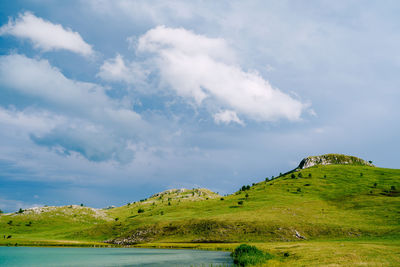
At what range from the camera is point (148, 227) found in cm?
12069

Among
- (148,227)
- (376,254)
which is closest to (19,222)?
(148,227)

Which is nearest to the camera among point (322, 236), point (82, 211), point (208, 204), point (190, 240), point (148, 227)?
point (322, 236)

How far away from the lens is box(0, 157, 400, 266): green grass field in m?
90.9

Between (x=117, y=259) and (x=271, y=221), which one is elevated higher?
(x=271, y=221)

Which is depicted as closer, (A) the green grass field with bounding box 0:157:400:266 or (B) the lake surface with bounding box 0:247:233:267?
(B) the lake surface with bounding box 0:247:233:267

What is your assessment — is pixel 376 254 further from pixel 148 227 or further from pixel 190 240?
pixel 148 227

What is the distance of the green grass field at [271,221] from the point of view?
298 ft

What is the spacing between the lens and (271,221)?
341 feet

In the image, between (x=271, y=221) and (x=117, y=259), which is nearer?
(x=117, y=259)

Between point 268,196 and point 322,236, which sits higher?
point 268,196

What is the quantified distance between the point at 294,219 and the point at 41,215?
129898 millimetres

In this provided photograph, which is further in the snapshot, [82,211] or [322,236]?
[82,211]

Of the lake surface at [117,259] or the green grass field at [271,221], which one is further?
the green grass field at [271,221]

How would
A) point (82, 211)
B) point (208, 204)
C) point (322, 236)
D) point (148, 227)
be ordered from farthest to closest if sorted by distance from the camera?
1. point (82, 211)
2. point (208, 204)
3. point (148, 227)
4. point (322, 236)
